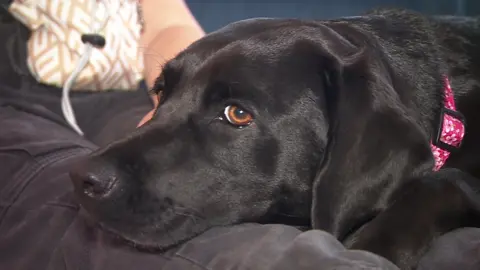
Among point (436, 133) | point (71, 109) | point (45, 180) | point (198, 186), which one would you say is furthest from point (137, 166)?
point (71, 109)

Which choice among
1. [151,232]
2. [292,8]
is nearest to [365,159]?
[151,232]

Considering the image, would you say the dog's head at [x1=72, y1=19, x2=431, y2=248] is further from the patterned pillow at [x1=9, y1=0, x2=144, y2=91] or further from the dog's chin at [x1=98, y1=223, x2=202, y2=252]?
the patterned pillow at [x1=9, y1=0, x2=144, y2=91]

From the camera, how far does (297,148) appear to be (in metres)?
1.13

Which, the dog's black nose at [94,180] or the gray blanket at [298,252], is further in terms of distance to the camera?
the dog's black nose at [94,180]

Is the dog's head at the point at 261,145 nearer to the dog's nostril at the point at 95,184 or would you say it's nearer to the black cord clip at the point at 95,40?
the dog's nostril at the point at 95,184

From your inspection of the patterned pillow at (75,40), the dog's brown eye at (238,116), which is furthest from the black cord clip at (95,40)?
the dog's brown eye at (238,116)

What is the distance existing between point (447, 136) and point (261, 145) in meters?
Answer: 0.39

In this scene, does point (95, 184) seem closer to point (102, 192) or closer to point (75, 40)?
point (102, 192)

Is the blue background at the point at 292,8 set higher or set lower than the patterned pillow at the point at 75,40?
lower

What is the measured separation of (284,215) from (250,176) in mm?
106

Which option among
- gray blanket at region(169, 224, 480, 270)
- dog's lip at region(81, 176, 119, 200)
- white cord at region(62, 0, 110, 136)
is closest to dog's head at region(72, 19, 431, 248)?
dog's lip at region(81, 176, 119, 200)

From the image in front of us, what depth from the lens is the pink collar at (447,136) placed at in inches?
47.3

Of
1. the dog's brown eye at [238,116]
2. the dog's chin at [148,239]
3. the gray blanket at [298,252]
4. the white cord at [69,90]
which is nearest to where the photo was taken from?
the gray blanket at [298,252]

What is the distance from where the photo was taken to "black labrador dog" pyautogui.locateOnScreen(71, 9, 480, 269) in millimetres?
1008
